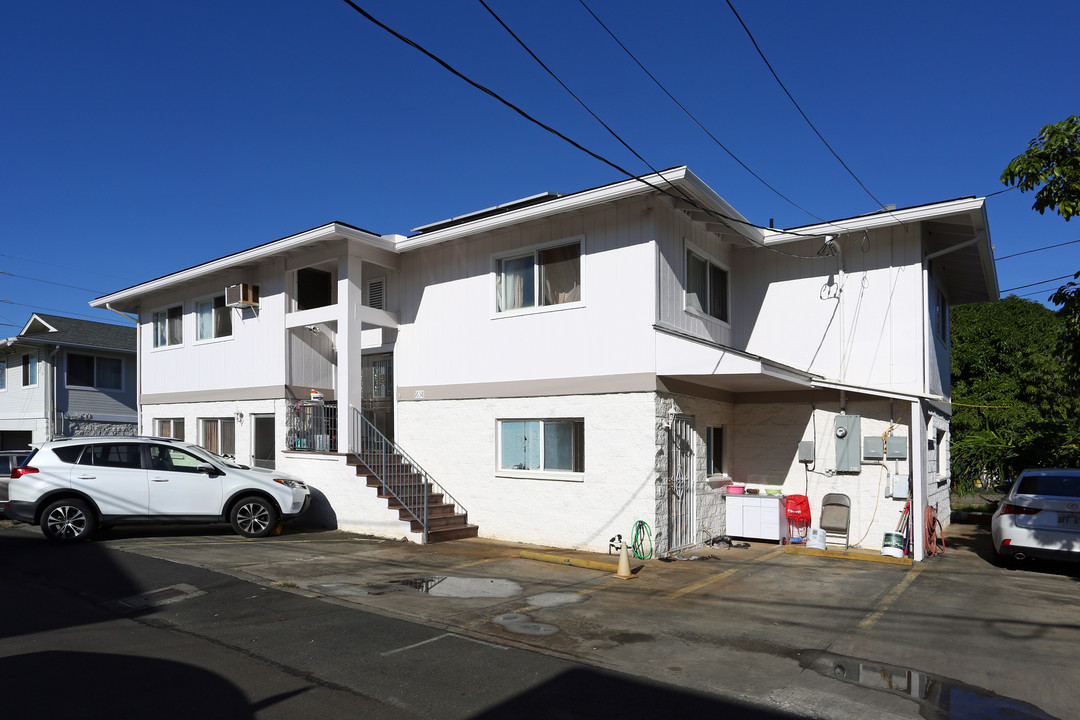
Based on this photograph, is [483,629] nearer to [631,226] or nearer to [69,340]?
[631,226]

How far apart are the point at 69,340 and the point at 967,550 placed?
26784mm

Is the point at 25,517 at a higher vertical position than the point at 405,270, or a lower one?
lower

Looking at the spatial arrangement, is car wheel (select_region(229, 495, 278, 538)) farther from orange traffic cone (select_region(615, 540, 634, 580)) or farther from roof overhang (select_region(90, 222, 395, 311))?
orange traffic cone (select_region(615, 540, 634, 580))

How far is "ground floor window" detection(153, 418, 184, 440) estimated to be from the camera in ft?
61.6

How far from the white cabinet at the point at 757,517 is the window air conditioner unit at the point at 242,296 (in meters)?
10.8

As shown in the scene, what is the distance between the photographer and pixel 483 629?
733 cm

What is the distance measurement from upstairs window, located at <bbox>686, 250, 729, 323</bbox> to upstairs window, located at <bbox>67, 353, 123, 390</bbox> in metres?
22.7

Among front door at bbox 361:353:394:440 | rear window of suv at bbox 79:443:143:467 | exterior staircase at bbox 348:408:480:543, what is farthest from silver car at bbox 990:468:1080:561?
rear window of suv at bbox 79:443:143:467

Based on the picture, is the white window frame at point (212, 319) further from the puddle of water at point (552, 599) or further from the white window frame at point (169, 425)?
the puddle of water at point (552, 599)

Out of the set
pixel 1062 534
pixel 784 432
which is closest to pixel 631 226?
pixel 784 432

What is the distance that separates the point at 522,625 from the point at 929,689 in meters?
3.62

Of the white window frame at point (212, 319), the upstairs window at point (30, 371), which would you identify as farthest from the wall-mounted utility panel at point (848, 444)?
the upstairs window at point (30, 371)

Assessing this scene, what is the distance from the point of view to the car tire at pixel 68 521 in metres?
12.0

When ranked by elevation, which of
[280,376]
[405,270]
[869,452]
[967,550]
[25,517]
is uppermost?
[405,270]
